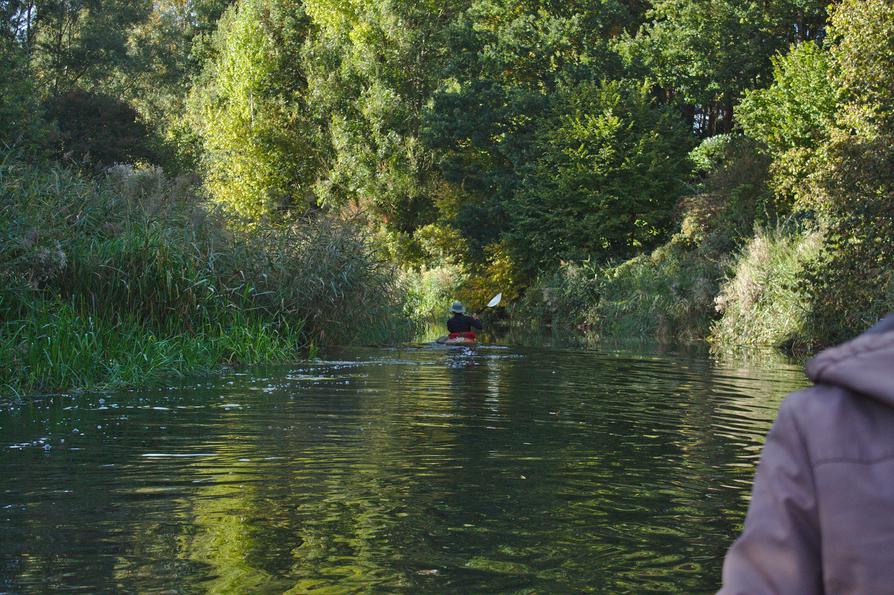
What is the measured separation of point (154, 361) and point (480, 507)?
8.01m

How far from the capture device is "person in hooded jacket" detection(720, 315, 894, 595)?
52.7 inches

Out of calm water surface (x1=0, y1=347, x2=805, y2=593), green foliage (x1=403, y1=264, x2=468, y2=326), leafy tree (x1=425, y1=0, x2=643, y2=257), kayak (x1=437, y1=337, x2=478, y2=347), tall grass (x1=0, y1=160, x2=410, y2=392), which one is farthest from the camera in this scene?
leafy tree (x1=425, y1=0, x2=643, y2=257)

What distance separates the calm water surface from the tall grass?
908mm

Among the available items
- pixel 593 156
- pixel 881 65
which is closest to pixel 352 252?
pixel 881 65

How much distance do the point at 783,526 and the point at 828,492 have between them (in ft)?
0.22

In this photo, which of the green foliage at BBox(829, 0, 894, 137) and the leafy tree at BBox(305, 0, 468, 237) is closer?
the green foliage at BBox(829, 0, 894, 137)

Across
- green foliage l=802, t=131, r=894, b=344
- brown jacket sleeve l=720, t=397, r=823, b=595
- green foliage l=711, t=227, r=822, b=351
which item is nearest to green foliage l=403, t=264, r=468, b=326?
green foliage l=711, t=227, r=822, b=351

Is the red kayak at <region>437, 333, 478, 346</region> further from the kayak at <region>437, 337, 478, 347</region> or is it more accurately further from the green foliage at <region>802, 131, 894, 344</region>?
the green foliage at <region>802, 131, 894, 344</region>

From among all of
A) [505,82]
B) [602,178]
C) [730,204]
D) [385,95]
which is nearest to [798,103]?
[730,204]

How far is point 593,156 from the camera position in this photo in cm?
3666

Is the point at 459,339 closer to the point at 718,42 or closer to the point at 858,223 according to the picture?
the point at 858,223

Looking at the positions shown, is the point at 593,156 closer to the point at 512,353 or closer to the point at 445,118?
the point at 445,118

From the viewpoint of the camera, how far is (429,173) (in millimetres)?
47500

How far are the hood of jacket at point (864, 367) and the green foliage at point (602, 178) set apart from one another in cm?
3515
